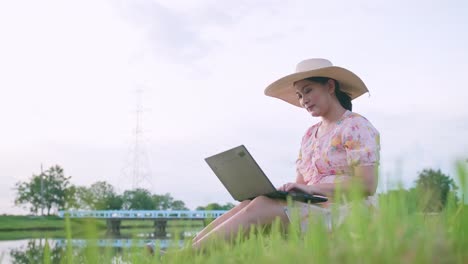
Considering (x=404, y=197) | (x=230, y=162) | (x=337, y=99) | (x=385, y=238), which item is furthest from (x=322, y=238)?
(x=337, y=99)

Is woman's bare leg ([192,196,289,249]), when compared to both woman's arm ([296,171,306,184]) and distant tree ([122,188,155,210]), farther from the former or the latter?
woman's arm ([296,171,306,184])

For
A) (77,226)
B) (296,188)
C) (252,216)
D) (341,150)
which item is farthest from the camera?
(341,150)

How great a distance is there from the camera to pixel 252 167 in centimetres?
265

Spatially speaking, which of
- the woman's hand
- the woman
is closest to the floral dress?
the woman

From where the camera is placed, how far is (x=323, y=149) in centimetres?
296

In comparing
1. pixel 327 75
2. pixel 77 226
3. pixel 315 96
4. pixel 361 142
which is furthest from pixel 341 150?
pixel 77 226

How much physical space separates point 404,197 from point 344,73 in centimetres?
178

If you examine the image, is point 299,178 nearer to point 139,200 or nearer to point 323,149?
point 323,149

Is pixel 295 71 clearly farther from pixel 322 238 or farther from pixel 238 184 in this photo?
pixel 322 238

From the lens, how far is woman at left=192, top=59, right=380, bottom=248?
2.60 metres

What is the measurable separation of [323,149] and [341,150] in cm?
9

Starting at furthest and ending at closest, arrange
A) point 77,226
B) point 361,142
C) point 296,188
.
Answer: point 361,142 < point 296,188 < point 77,226

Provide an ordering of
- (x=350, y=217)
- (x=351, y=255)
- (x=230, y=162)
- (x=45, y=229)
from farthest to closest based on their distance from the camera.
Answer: (x=230, y=162) → (x=45, y=229) → (x=350, y=217) → (x=351, y=255)

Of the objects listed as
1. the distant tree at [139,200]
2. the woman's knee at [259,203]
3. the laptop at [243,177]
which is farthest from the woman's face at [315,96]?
the distant tree at [139,200]
